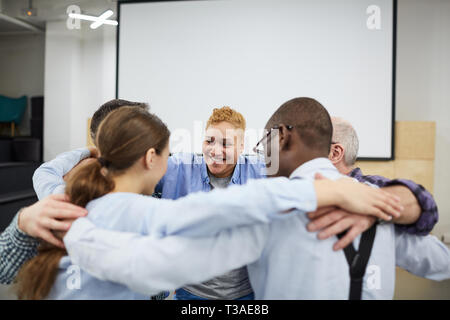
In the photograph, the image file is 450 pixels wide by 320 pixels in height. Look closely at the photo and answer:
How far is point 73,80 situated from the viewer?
13.1 feet

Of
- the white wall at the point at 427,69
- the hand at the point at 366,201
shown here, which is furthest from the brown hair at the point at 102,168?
the white wall at the point at 427,69

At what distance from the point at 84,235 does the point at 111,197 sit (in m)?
0.11

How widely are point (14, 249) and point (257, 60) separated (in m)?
2.77

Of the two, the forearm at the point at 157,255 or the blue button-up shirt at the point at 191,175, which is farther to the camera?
the blue button-up shirt at the point at 191,175

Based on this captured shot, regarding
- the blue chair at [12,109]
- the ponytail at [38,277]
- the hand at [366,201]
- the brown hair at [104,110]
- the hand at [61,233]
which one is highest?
the blue chair at [12,109]

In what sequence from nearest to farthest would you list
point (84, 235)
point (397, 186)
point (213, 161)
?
point (84, 235) → point (397, 186) → point (213, 161)

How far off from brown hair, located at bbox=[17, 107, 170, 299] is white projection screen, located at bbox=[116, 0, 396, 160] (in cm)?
204

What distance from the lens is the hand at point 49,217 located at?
696 millimetres

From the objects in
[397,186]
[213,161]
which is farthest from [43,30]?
[397,186]

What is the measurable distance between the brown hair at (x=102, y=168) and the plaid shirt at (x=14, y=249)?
6 centimetres

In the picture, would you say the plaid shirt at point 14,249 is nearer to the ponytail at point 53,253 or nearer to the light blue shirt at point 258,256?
the ponytail at point 53,253

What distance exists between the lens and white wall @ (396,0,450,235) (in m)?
2.92
